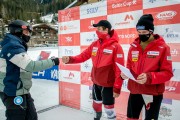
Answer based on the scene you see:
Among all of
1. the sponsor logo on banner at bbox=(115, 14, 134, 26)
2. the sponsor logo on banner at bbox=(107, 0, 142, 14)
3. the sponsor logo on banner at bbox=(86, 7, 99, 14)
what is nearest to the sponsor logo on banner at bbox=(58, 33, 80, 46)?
the sponsor logo on banner at bbox=(86, 7, 99, 14)

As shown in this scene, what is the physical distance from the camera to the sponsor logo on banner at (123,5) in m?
3.22

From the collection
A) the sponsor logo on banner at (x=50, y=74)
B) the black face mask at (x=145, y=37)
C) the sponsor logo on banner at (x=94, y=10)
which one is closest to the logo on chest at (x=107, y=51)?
the black face mask at (x=145, y=37)

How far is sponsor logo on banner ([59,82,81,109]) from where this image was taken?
4309 millimetres

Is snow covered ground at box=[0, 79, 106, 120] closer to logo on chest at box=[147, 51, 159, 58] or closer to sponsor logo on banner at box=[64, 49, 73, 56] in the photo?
sponsor logo on banner at box=[64, 49, 73, 56]

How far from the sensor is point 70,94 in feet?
14.6

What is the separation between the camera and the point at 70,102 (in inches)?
176

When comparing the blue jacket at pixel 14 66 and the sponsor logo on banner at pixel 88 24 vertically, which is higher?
the sponsor logo on banner at pixel 88 24

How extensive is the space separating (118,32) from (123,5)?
Result: 402mm

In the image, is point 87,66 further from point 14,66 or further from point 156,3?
point 14,66

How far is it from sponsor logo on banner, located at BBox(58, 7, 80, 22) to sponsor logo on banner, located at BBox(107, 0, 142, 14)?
31.1 inches

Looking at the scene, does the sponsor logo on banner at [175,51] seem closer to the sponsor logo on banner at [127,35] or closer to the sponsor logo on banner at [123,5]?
the sponsor logo on banner at [127,35]

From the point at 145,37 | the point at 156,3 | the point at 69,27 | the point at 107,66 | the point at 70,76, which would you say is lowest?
the point at 70,76

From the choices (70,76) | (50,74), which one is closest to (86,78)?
(70,76)

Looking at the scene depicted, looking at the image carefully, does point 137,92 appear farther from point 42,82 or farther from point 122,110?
point 42,82
